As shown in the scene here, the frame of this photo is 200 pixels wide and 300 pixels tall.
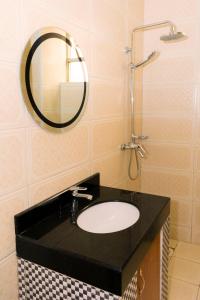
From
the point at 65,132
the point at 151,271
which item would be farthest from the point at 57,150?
the point at 151,271

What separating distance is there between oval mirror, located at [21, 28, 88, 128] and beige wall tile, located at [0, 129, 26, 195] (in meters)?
0.14

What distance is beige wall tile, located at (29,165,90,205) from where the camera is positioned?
1.20 m

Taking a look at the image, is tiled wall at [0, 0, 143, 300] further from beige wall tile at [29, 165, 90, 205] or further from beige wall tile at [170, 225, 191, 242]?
beige wall tile at [170, 225, 191, 242]

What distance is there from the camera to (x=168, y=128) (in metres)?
2.35

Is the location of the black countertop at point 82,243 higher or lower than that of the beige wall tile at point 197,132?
lower

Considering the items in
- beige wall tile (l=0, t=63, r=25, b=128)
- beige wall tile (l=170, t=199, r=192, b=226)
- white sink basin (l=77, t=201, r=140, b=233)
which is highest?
beige wall tile (l=0, t=63, r=25, b=128)

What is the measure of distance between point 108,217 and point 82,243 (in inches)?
17.1

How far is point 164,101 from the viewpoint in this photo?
91.7 inches

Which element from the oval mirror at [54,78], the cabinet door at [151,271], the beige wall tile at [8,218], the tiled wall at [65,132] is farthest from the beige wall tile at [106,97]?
the cabinet door at [151,271]

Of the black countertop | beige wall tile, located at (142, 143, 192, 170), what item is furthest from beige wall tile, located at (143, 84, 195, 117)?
the black countertop

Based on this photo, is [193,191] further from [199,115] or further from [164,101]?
[164,101]

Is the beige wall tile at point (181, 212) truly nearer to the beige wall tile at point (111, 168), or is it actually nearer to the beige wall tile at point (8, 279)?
the beige wall tile at point (111, 168)

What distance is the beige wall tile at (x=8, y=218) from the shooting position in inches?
41.2

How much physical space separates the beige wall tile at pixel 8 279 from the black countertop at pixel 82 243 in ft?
0.19
